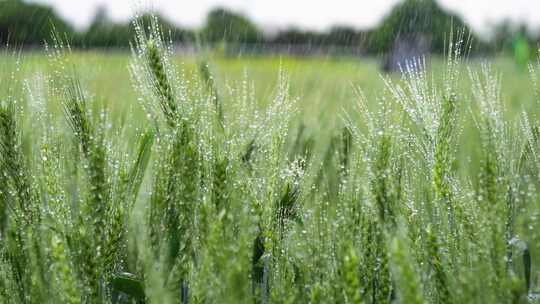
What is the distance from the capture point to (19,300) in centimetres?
80

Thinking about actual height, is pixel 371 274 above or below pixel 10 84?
below

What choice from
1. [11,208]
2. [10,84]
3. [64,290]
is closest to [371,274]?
[64,290]

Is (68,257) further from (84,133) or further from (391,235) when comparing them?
(391,235)

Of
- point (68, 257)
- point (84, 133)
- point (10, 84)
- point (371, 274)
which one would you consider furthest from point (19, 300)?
point (371, 274)

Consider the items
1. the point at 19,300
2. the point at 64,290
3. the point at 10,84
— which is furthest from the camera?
the point at 10,84

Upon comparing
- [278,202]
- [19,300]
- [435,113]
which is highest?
[435,113]

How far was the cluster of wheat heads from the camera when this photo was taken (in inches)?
28.2

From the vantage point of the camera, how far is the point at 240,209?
768mm

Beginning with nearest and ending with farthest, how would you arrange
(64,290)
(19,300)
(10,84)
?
(64,290) < (19,300) < (10,84)

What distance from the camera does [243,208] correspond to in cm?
75

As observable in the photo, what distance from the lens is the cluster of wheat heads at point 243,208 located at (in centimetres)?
72

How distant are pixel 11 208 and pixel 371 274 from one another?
17.8 inches

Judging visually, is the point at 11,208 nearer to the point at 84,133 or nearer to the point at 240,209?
the point at 84,133

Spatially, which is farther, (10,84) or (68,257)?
(10,84)
